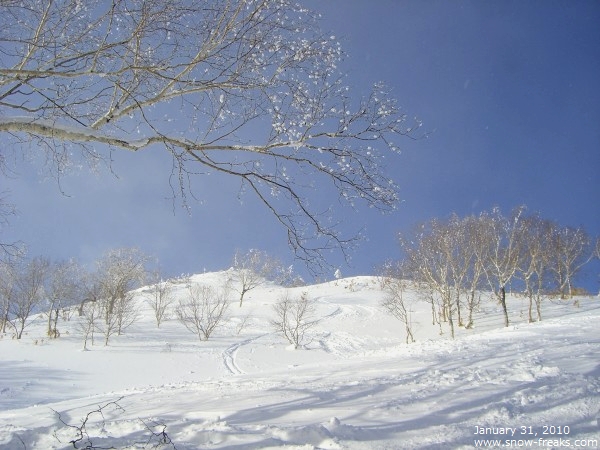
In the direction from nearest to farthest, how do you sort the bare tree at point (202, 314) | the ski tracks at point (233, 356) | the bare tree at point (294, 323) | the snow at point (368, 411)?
1. the snow at point (368, 411)
2. the ski tracks at point (233, 356)
3. the bare tree at point (294, 323)
4. the bare tree at point (202, 314)

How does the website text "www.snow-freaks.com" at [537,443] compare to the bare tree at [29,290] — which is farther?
the bare tree at [29,290]

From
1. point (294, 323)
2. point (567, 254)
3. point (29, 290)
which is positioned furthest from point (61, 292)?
point (567, 254)

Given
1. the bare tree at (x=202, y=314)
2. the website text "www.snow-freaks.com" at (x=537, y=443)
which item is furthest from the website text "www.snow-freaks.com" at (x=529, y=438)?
the bare tree at (x=202, y=314)

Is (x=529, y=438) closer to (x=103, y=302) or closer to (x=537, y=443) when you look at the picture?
(x=537, y=443)

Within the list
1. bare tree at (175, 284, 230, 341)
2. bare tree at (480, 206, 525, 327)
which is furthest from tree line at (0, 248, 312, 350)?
bare tree at (480, 206, 525, 327)

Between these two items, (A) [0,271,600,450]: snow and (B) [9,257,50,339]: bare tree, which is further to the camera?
(B) [9,257,50,339]: bare tree

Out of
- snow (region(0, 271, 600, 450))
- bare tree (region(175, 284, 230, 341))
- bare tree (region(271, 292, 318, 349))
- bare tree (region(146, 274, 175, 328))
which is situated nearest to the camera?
snow (region(0, 271, 600, 450))

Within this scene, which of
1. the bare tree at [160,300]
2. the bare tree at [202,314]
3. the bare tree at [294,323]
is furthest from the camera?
the bare tree at [160,300]

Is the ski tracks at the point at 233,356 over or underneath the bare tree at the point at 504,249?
underneath

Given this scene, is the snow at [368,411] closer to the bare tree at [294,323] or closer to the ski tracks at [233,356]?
the ski tracks at [233,356]

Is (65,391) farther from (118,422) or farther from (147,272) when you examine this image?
(147,272)

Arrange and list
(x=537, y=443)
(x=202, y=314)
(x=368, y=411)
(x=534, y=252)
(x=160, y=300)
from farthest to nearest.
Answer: (x=160, y=300) → (x=202, y=314) → (x=534, y=252) → (x=368, y=411) → (x=537, y=443)

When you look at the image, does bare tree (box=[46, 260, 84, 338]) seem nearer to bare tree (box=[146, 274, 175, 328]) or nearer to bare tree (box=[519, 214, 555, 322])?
bare tree (box=[146, 274, 175, 328])

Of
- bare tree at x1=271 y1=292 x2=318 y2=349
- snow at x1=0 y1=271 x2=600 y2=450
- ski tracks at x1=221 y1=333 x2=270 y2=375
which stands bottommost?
ski tracks at x1=221 y1=333 x2=270 y2=375
